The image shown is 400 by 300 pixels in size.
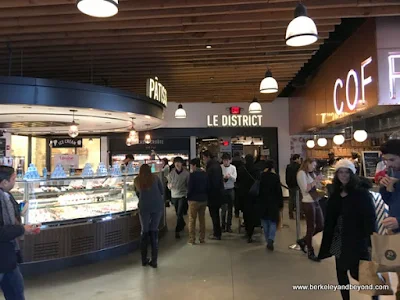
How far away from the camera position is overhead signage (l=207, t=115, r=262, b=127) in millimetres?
11984

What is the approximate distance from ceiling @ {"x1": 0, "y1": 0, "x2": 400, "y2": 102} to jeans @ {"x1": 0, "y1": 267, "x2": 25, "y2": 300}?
11.5ft

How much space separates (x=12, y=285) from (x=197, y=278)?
89.3 inches

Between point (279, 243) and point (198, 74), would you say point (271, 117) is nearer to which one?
point (198, 74)

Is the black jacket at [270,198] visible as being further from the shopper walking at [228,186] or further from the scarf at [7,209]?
the scarf at [7,209]

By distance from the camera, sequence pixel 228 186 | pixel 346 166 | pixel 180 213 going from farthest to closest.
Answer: pixel 228 186, pixel 180 213, pixel 346 166

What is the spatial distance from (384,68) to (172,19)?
3.43 metres

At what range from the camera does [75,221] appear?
196 inches

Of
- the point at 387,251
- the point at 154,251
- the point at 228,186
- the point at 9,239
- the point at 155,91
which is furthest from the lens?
the point at 155,91

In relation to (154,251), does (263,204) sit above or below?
above

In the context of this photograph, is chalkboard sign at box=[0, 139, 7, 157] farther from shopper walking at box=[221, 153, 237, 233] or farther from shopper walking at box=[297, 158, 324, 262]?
shopper walking at box=[297, 158, 324, 262]

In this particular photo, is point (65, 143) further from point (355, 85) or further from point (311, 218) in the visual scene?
point (355, 85)

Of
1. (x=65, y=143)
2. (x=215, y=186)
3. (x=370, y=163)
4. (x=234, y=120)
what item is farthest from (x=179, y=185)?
(x=65, y=143)

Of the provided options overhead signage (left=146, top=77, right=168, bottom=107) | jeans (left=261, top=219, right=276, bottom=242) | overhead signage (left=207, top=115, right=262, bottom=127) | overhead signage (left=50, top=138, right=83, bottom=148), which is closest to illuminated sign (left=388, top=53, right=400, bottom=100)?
jeans (left=261, top=219, right=276, bottom=242)

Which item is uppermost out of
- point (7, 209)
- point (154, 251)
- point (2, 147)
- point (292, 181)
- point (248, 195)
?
point (2, 147)
